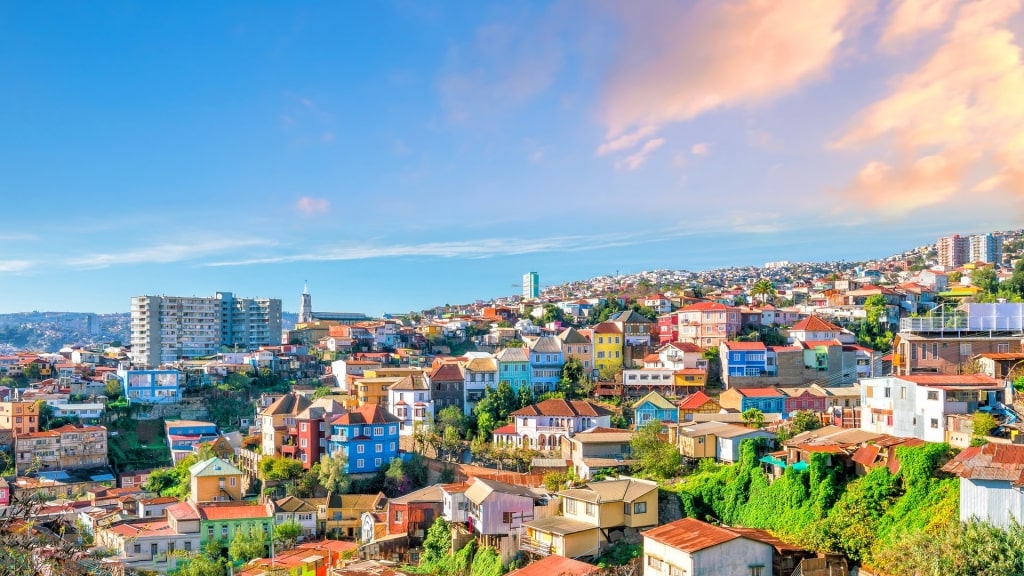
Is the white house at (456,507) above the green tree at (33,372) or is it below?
below

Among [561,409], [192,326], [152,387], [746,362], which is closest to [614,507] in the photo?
[561,409]

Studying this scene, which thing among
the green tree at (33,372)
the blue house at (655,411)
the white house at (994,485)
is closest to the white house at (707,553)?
the white house at (994,485)

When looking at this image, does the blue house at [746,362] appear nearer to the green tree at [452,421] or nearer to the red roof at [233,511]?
the green tree at [452,421]

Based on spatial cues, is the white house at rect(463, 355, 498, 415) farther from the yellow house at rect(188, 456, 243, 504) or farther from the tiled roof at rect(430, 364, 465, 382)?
the yellow house at rect(188, 456, 243, 504)

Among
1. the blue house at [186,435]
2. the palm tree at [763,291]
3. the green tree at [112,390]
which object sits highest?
the palm tree at [763,291]

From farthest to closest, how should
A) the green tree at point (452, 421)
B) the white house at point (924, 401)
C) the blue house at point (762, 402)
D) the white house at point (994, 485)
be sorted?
the green tree at point (452, 421), the blue house at point (762, 402), the white house at point (924, 401), the white house at point (994, 485)

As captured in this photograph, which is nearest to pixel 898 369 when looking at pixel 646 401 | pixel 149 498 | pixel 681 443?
pixel 681 443
